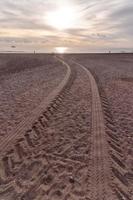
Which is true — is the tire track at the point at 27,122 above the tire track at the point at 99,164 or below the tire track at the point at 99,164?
below

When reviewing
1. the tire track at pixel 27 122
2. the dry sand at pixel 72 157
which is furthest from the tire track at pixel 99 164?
the tire track at pixel 27 122

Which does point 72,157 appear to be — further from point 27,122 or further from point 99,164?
point 27,122

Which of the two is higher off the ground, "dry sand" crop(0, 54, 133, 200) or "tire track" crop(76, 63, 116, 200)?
"tire track" crop(76, 63, 116, 200)

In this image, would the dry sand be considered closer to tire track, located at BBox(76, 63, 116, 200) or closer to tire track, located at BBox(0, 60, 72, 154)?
tire track, located at BBox(76, 63, 116, 200)

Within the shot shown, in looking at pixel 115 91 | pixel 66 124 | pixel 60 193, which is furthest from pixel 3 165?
pixel 115 91

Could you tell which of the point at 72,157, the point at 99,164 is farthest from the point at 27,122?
the point at 99,164

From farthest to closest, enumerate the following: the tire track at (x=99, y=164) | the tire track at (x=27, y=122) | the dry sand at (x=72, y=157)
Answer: the tire track at (x=27, y=122) < the dry sand at (x=72, y=157) < the tire track at (x=99, y=164)

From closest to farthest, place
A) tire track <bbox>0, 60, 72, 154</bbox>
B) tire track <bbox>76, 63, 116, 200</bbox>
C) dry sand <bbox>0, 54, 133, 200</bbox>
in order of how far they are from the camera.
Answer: tire track <bbox>76, 63, 116, 200</bbox> → dry sand <bbox>0, 54, 133, 200</bbox> → tire track <bbox>0, 60, 72, 154</bbox>

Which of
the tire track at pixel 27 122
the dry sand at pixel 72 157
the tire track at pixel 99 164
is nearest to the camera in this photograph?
the tire track at pixel 99 164

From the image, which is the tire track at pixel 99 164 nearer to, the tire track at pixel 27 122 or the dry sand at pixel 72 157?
the dry sand at pixel 72 157

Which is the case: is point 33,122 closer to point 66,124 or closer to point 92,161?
point 66,124

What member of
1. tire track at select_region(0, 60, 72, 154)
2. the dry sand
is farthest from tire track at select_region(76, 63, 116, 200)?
tire track at select_region(0, 60, 72, 154)
